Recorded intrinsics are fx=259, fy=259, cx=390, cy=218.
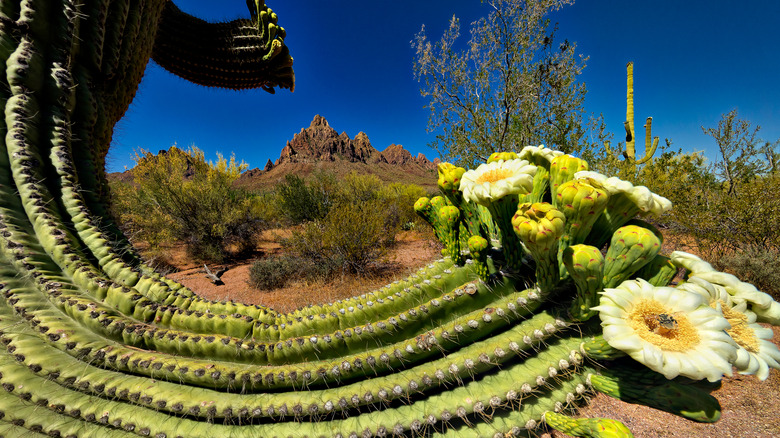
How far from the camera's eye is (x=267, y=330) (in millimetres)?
1650

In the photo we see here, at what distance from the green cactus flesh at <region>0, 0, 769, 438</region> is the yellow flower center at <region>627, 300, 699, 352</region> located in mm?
180

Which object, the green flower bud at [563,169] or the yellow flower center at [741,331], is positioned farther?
the green flower bud at [563,169]

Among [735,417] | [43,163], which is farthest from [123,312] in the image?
[735,417]

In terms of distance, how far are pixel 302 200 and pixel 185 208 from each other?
421cm

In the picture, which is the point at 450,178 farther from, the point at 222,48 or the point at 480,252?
the point at 222,48

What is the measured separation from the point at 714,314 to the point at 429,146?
7.35 metres

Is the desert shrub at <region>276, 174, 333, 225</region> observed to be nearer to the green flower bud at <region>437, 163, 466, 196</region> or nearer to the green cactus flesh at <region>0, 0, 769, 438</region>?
the green cactus flesh at <region>0, 0, 769, 438</region>

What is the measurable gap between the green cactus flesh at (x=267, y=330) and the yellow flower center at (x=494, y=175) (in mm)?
150

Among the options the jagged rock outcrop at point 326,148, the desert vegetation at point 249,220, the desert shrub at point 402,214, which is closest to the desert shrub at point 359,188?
the desert vegetation at point 249,220

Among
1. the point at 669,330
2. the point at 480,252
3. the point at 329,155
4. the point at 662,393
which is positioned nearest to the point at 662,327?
the point at 669,330

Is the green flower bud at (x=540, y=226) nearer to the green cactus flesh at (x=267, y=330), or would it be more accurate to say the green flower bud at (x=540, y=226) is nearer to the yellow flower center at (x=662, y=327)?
the green cactus flesh at (x=267, y=330)

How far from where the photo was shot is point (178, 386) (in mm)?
1437

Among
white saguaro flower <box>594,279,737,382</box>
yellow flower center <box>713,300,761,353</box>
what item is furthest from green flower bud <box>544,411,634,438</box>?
yellow flower center <box>713,300,761,353</box>

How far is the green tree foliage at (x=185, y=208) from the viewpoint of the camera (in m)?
8.67
